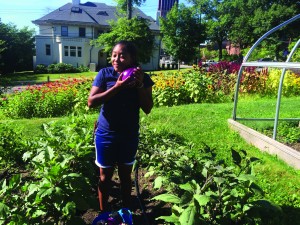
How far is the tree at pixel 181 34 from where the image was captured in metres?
33.1

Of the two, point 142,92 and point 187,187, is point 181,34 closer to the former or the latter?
point 142,92

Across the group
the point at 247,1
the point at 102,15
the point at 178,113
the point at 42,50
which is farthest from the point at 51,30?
the point at 178,113

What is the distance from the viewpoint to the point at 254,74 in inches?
412

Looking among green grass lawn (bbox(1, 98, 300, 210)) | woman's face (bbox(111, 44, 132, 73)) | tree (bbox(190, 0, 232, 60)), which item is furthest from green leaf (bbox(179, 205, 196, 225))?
tree (bbox(190, 0, 232, 60))

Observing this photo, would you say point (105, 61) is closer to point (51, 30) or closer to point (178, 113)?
point (51, 30)

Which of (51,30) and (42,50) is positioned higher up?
(51,30)

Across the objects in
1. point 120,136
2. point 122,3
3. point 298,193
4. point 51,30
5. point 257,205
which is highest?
→ point 122,3

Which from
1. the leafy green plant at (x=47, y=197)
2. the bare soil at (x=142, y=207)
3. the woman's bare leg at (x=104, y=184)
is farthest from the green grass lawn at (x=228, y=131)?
the leafy green plant at (x=47, y=197)

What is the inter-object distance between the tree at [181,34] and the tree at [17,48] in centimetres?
1585

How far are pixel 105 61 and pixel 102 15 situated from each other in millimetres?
5891

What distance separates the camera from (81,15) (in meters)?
36.8

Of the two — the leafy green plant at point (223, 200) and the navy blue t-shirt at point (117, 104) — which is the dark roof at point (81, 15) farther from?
the leafy green plant at point (223, 200)

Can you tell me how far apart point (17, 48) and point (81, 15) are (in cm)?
859

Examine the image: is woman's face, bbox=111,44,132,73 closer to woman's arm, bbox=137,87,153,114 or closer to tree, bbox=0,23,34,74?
woman's arm, bbox=137,87,153,114
